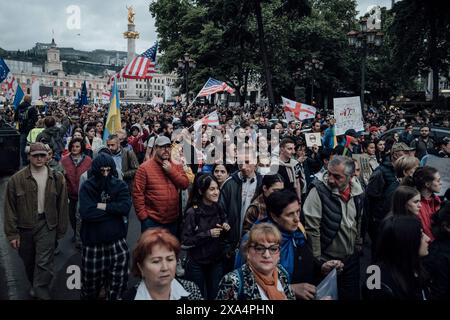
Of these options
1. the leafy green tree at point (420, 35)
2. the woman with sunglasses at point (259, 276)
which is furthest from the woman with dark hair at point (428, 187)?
the leafy green tree at point (420, 35)

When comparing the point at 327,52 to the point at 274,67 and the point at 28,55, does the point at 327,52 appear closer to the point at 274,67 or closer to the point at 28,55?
the point at 274,67

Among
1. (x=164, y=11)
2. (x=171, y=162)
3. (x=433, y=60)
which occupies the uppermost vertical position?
(x=164, y=11)

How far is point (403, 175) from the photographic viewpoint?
5.35 m

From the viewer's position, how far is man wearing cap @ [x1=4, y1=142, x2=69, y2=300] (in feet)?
15.8

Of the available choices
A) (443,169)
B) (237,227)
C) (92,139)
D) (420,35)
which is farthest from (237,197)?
(420,35)

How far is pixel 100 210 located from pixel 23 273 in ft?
7.24

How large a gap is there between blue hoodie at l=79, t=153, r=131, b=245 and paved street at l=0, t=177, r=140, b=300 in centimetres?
114

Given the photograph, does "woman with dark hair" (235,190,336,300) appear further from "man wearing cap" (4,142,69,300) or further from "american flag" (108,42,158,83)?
"american flag" (108,42,158,83)

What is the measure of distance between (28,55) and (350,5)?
13167 cm

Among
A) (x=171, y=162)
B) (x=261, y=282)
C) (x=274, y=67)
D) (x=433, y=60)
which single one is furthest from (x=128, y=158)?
(x=274, y=67)

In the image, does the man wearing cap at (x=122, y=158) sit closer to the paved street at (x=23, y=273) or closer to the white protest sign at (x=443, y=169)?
the paved street at (x=23, y=273)

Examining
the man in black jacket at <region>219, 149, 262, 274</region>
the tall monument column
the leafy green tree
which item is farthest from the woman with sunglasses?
the tall monument column

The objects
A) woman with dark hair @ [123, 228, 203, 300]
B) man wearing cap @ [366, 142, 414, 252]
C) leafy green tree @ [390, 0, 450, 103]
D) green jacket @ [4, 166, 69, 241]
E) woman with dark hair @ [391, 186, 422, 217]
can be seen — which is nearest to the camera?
woman with dark hair @ [123, 228, 203, 300]

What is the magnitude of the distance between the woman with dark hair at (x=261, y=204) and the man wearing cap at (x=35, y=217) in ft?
7.41
